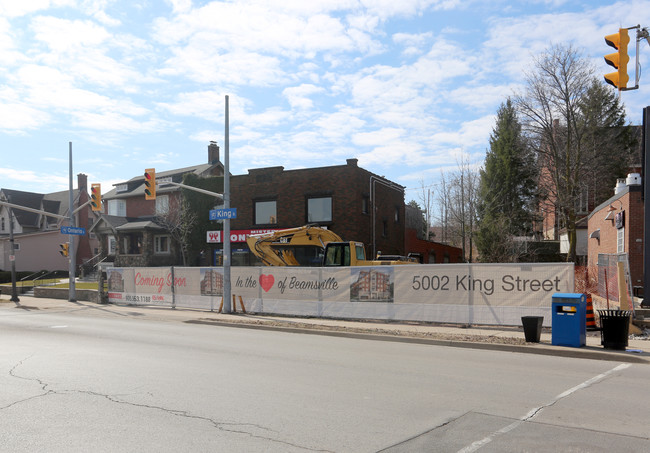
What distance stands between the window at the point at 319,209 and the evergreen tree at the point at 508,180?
53.4 feet

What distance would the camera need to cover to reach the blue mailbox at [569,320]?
11.6m

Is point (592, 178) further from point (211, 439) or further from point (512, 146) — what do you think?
point (211, 439)

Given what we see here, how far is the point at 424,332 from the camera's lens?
14.2 m

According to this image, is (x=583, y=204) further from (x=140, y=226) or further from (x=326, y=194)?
(x=140, y=226)

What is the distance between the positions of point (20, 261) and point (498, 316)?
4847 centimetres

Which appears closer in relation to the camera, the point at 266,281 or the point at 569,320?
the point at 569,320

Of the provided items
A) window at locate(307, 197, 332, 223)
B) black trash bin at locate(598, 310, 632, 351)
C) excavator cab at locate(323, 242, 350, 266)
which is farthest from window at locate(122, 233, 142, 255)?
black trash bin at locate(598, 310, 632, 351)

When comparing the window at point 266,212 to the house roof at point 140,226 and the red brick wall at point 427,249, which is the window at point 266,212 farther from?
the red brick wall at point 427,249

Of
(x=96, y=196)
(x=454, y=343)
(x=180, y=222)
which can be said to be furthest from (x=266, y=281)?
(x=180, y=222)

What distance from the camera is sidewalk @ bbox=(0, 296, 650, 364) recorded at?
11195 mm

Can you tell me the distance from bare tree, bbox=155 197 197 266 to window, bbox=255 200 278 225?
5.59 meters

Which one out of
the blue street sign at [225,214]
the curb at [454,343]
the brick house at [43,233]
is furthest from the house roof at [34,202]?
the curb at [454,343]

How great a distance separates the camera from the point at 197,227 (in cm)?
3797

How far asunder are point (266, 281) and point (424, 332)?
7.81 m
